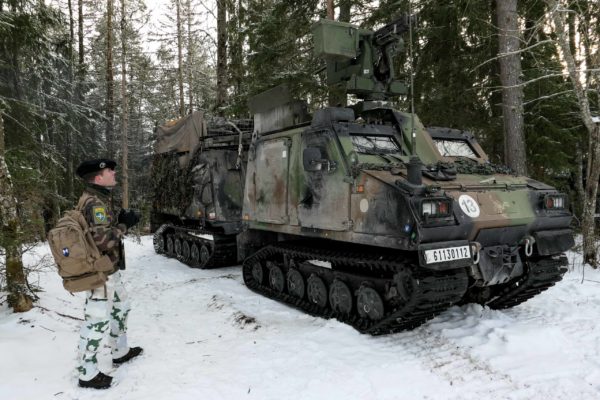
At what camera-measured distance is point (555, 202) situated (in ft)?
18.6

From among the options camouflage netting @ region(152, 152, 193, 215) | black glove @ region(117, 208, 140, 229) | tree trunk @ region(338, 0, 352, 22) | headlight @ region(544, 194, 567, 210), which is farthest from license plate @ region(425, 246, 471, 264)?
tree trunk @ region(338, 0, 352, 22)

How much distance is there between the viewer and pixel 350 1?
465 inches

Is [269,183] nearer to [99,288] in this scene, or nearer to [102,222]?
[102,222]

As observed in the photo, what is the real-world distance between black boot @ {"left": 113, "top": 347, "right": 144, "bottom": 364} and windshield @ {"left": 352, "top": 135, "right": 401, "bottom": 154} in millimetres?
3456

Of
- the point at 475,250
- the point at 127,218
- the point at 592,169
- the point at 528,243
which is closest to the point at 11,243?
the point at 127,218

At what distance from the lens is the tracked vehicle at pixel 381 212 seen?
4848 millimetres

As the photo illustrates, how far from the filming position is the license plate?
15.0 ft

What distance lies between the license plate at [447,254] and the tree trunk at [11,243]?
4.84 m

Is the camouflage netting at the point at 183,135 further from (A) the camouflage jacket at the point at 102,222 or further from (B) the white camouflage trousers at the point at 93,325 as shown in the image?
(B) the white camouflage trousers at the point at 93,325

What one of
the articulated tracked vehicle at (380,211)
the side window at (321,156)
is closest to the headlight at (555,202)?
the articulated tracked vehicle at (380,211)

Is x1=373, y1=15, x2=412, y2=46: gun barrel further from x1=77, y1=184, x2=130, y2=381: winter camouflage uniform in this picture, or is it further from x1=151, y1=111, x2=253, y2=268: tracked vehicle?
x1=77, y1=184, x2=130, y2=381: winter camouflage uniform

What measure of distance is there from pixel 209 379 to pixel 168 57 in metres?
24.0

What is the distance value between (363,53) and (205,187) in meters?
4.88

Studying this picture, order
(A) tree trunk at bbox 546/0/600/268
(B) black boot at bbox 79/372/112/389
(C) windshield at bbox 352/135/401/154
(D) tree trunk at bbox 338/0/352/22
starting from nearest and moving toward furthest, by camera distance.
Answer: (B) black boot at bbox 79/372/112/389, (C) windshield at bbox 352/135/401/154, (A) tree trunk at bbox 546/0/600/268, (D) tree trunk at bbox 338/0/352/22
